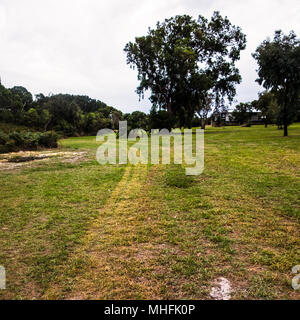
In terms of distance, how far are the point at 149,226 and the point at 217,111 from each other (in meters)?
34.0

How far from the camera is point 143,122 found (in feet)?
116

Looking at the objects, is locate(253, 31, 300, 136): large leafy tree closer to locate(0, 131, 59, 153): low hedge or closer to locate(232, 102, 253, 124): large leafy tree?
locate(0, 131, 59, 153): low hedge

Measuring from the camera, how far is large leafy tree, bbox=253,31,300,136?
16.5 metres

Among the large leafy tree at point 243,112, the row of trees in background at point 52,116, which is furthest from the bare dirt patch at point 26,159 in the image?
the large leafy tree at point 243,112

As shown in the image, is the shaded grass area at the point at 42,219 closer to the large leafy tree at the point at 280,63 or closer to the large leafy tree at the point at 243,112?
the large leafy tree at the point at 280,63

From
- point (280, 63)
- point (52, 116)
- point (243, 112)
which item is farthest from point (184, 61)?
point (243, 112)

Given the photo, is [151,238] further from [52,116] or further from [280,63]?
[52,116]

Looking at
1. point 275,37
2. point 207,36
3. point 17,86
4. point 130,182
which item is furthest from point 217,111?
point 17,86

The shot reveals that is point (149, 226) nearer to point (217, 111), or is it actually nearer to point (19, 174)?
point (19, 174)

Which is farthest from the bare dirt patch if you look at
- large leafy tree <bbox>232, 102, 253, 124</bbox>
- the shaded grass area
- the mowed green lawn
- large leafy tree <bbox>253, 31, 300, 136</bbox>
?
large leafy tree <bbox>232, 102, 253, 124</bbox>

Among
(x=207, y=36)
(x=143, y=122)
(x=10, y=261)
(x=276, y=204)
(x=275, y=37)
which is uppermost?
(x=207, y=36)

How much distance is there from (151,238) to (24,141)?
15.7m

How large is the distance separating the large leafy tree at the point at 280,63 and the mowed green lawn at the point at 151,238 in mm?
14631

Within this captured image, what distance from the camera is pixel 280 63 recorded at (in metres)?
16.6
